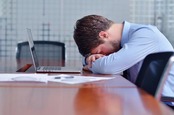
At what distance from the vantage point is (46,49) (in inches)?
161

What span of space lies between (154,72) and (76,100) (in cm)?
52

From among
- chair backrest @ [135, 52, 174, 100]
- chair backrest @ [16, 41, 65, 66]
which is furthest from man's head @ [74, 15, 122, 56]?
chair backrest @ [16, 41, 65, 66]

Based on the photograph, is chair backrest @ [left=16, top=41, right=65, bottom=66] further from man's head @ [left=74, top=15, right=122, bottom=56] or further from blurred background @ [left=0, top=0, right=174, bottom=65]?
man's head @ [left=74, top=15, right=122, bottom=56]

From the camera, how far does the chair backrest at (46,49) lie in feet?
13.1

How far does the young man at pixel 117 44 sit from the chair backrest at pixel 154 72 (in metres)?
0.37

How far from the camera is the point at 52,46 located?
4.05 metres

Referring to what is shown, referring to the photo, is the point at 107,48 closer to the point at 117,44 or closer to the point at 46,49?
the point at 117,44

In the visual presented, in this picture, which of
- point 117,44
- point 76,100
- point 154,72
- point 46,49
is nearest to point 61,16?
point 46,49

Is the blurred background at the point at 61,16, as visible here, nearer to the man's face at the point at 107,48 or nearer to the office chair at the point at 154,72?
the man's face at the point at 107,48

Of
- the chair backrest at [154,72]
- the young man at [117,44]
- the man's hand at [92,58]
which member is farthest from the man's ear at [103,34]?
the chair backrest at [154,72]

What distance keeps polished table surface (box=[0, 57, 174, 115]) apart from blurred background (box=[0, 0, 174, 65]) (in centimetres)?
366

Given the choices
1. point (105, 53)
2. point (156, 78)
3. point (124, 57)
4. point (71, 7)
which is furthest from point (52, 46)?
point (156, 78)

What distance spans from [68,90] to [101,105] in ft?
1.03

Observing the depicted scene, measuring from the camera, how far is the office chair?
4.32ft
